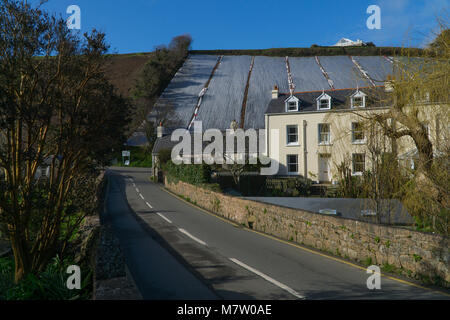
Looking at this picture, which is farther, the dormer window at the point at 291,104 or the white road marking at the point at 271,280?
the dormer window at the point at 291,104

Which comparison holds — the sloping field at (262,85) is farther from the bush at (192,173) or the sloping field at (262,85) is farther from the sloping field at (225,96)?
the bush at (192,173)

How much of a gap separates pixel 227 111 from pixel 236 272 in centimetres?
6512

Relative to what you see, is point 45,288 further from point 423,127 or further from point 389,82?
point 423,127

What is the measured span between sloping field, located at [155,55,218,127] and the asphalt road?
54467 millimetres

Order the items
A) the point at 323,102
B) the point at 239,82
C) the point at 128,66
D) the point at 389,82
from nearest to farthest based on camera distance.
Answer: the point at 389,82
the point at 323,102
the point at 239,82
the point at 128,66

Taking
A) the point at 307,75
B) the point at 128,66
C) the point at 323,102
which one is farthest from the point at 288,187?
the point at 128,66

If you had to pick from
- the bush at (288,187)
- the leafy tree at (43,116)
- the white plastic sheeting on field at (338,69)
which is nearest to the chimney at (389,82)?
the leafy tree at (43,116)

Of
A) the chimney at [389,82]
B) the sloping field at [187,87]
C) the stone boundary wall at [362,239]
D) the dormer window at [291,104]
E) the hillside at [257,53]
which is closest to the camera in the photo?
the stone boundary wall at [362,239]

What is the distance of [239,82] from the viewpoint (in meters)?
87.2

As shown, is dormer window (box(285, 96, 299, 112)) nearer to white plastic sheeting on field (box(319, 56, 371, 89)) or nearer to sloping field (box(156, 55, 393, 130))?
sloping field (box(156, 55, 393, 130))

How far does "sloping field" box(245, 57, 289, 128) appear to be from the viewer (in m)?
70.1

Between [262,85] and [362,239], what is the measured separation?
76.0 metres

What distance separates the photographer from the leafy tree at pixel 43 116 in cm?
769

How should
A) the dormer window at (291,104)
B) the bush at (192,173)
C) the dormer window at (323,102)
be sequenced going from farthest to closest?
the dormer window at (291,104)
the dormer window at (323,102)
the bush at (192,173)
